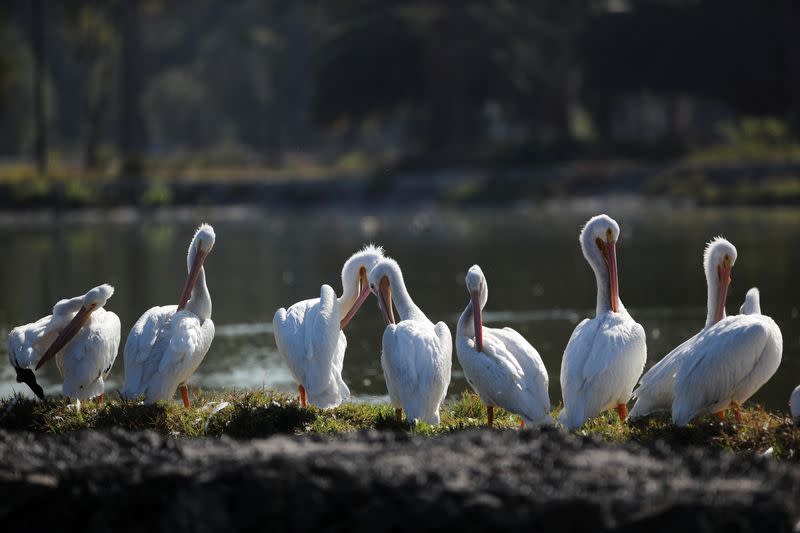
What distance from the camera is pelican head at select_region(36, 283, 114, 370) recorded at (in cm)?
991

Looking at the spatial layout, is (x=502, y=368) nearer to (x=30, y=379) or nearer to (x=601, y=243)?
(x=601, y=243)

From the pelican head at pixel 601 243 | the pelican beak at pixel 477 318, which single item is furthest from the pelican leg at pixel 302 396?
the pelican head at pixel 601 243

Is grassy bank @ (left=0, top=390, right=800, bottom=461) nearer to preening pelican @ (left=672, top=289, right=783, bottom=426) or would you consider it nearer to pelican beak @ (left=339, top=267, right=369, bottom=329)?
preening pelican @ (left=672, top=289, right=783, bottom=426)

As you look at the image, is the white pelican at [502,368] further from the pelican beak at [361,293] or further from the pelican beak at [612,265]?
the pelican beak at [361,293]

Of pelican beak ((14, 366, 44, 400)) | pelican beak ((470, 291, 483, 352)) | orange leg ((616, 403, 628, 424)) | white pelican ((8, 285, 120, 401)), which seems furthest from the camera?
white pelican ((8, 285, 120, 401))

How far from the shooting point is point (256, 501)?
594cm

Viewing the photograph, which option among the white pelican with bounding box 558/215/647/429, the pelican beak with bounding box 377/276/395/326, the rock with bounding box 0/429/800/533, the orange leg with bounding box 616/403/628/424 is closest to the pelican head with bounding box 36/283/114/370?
the pelican beak with bounding box 377/276/395/326

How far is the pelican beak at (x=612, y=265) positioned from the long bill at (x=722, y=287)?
0.75 meters

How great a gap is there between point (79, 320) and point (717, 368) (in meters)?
4.60

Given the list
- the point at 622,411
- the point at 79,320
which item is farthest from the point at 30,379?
the point at 622,411

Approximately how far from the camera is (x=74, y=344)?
9992 mm

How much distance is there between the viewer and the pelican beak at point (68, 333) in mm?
9891

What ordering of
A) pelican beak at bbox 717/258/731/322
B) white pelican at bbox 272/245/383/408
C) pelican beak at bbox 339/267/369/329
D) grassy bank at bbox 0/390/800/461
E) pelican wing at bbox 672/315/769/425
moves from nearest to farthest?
1. grassy bank at bbox 0/390/800/461
2. pelican wing at bbox 672/315/769/425
3. white pelican at bbox 272/245/383/408
4. pelican beak at bbox 717/258/731/322
5. pelican beak at bbox 339/267/369/329

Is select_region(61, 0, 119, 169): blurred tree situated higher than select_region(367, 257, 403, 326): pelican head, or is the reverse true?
select_region(61, 0, 119, 169): blurred tree
